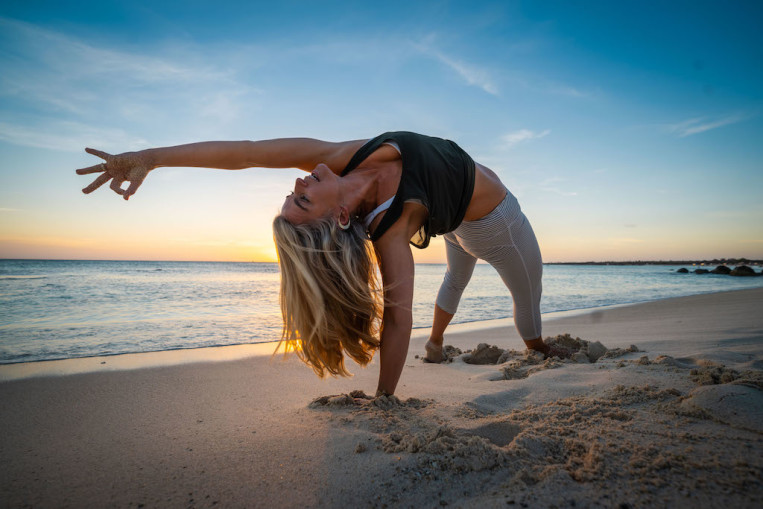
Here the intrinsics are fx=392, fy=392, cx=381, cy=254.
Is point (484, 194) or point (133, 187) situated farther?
point (484, 194)

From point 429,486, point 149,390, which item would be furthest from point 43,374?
point 429,486

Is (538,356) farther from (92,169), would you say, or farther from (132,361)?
(132,361)

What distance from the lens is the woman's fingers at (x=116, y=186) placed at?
219 cm

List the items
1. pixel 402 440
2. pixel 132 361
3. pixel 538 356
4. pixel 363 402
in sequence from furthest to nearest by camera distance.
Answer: pixel 132 361 < pixel 538 356 < pixel 363 402 < pixel 402 440

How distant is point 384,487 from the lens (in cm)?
141

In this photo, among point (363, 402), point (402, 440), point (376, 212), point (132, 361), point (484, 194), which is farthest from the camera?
point (132, 361)

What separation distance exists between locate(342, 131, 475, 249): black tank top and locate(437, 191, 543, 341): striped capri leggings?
498mm

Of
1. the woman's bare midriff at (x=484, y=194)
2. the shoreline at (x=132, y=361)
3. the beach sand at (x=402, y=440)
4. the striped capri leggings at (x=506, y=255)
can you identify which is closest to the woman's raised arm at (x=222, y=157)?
the woman's bare midriff at (x=484, y=194)

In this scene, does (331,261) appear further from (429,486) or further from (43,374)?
(43,374)

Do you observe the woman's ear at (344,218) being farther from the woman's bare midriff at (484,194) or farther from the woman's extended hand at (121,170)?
the woman's extended hand at (121,170)

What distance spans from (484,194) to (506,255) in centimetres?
61

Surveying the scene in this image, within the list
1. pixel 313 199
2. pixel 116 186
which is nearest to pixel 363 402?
pixel 313 199

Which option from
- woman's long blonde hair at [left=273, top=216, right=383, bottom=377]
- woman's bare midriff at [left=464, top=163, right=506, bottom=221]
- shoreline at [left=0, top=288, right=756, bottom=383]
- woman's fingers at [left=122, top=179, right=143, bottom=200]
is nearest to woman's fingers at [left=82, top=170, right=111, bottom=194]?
woman's fingers at [left=122, top=179, right=143, bottom=200]

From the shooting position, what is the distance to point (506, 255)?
123 inches
